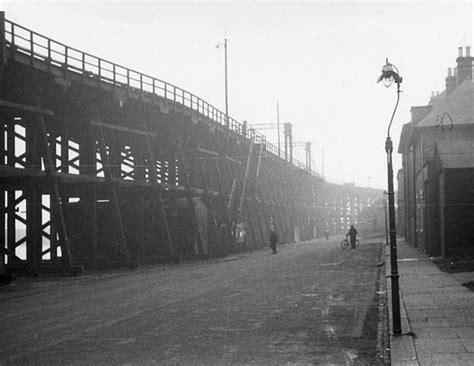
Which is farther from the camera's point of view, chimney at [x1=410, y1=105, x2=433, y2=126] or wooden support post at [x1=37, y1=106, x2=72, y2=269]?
chimney at [x1=410, y1=105, x2=433, y2=126]

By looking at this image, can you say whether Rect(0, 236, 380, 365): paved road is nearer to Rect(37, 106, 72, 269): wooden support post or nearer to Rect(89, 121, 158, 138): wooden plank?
Rect(37, 106, 72, 269): wooden support post

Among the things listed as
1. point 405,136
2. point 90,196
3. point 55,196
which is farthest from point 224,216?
point 55,196

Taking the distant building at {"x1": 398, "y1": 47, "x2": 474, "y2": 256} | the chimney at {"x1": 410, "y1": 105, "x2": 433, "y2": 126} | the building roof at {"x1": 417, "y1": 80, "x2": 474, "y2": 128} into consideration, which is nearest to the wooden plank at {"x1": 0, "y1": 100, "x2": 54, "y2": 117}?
the distant building at {"x1": 398, "y1": 47, "x2": 474, "y2": 256}

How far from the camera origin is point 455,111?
34.3 m

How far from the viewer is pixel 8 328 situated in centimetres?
1130

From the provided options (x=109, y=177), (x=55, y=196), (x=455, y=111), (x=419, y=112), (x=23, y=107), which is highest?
(x=419, y=112)

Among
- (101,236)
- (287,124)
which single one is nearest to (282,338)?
(101,236)

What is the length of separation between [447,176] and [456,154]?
209cm

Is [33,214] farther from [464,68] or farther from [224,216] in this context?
[464,68]

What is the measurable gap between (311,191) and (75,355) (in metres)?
81.7

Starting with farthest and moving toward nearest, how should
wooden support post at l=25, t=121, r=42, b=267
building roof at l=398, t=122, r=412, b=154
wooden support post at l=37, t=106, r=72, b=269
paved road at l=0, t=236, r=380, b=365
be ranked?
building roof at l=398, t=122, r=412, b=154, wooden support post at l=25, t=121, r=42, b=267, wooden support post at l=37, t=106, r=72, b=269, paved road at l=0, t=236, r=380, b=365

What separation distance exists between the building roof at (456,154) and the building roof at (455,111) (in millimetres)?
4220

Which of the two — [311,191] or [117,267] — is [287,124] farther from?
[117,267]

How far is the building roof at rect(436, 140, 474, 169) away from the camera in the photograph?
26.4 metres
